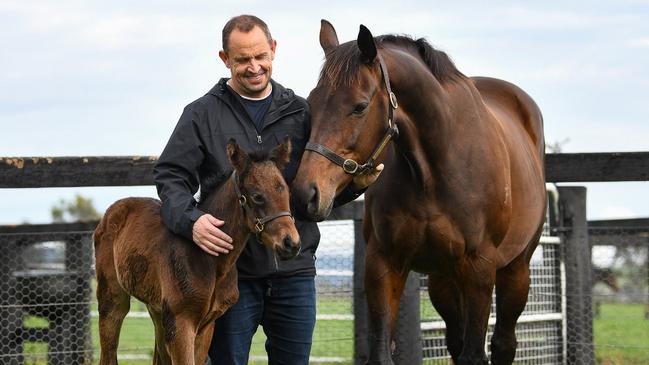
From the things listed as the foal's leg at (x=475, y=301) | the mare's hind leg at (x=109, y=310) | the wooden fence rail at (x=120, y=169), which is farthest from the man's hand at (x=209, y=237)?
the wooden fence rail at (x=120, y=169)

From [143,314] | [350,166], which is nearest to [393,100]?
[350,166]

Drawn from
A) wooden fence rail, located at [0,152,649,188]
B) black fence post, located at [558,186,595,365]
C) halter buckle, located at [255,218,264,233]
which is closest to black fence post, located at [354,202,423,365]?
wooden fence rail, located at [0,152,649,188]

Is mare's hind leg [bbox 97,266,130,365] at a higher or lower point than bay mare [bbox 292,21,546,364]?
lower

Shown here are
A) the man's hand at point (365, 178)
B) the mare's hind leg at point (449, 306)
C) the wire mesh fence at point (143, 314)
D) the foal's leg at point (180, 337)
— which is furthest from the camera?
the wire mesh fence at point (143, 314)

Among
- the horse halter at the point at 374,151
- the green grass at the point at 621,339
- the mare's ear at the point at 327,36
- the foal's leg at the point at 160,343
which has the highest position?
the mare's ear at the point at 327,36

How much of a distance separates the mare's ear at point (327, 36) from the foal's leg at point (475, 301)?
4.19 ft

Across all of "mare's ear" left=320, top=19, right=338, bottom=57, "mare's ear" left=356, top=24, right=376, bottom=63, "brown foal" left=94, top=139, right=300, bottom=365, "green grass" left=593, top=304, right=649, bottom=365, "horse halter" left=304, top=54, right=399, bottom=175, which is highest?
"mare's ear" left=320, top=19, right=338, bottom=57

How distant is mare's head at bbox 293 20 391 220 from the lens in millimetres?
4098

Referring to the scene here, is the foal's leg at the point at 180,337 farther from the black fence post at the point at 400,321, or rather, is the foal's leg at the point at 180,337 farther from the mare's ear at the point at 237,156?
the black fence post at the point at 400,321

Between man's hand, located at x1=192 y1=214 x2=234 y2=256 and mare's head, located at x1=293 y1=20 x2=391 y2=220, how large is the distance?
34cm

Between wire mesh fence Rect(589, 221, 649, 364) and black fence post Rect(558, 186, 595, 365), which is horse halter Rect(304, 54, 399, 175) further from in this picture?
wire mesh fence Rect(589, 221, 649, 364)

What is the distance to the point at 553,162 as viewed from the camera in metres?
6.96

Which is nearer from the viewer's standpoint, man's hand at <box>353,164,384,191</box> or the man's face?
the man's face

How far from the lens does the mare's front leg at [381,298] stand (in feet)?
16.3
